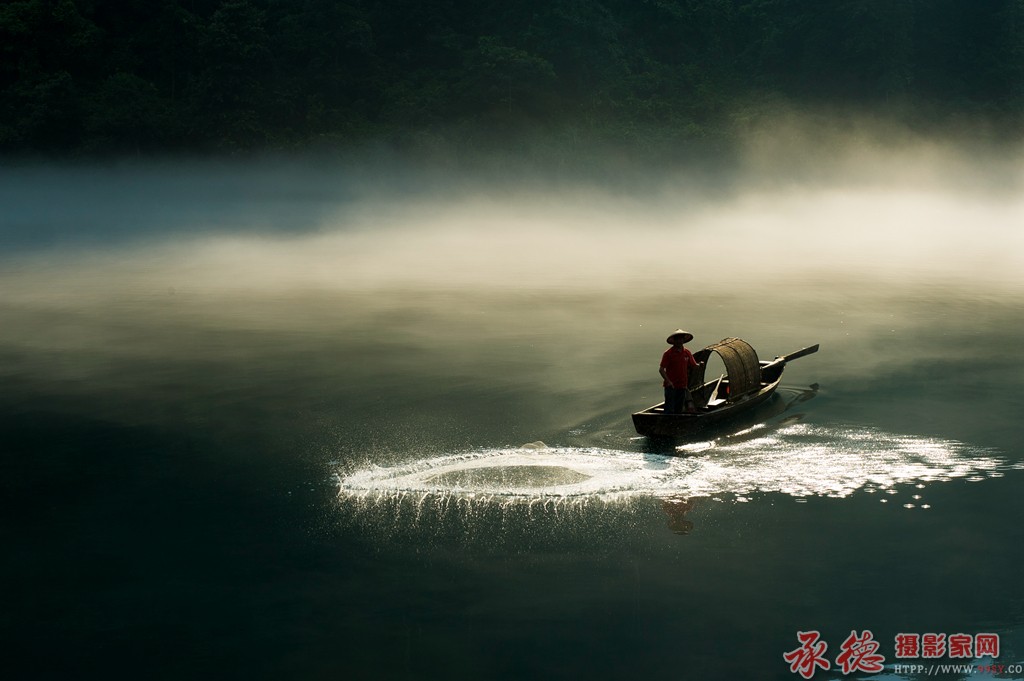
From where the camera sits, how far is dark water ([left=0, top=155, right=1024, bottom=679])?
1267 centimetres

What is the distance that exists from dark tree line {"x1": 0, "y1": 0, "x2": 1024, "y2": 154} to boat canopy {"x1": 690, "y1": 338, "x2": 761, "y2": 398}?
56836mm

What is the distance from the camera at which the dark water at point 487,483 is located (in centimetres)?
1267

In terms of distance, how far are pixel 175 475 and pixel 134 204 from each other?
2710 inches

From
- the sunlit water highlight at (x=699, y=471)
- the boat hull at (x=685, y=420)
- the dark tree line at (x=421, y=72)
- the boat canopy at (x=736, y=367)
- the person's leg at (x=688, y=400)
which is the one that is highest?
the dark tree line at (x=421, y=72)

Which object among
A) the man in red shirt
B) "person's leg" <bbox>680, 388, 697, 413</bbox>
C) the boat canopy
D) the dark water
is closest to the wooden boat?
the boat canopy

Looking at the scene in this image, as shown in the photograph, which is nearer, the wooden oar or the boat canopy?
the boat canopy

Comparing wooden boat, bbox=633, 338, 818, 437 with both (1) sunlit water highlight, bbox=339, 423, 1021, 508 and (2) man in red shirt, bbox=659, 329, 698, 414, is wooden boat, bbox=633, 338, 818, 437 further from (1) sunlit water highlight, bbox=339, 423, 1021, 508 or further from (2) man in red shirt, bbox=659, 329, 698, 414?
(1) sunlit water highlight, bbox=339, 423, 1021, 508

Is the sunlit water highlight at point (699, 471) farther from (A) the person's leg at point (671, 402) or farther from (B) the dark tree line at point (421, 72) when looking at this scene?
(B) the dark tree line at point (421, 72)

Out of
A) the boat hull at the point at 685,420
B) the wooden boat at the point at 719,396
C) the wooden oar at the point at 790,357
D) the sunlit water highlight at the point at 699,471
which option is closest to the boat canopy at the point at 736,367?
the wooden boat at the point at 719,396

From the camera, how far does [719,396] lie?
2153 centimetres

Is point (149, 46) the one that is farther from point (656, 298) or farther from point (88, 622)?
point (88, 622)

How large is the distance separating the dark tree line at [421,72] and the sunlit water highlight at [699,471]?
59392 millimetres

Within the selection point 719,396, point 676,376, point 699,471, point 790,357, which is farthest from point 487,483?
point 790,357

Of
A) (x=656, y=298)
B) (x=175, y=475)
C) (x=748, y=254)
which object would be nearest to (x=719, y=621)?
Result: (x=175, y=475)
